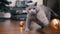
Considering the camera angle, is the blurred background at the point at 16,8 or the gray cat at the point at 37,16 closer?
the gray cat at the point at 37,16

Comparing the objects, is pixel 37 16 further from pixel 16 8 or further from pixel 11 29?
pixel 16 8

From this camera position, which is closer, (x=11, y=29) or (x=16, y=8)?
(x=11, y=29)

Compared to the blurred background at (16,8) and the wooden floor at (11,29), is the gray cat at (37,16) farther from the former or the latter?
the blurred background at (16,8)

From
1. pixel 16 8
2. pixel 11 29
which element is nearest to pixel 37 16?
pixel 11 29

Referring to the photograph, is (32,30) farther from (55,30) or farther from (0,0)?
(0,0)

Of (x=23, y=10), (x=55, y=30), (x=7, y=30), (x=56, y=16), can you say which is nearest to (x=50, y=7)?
(x=56, y=16)

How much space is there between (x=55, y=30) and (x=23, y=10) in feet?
1.22

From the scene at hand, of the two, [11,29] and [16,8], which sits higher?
[16,8]

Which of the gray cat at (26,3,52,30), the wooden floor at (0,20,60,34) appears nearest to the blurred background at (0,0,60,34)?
the wooden floor at (0,20,60,34)

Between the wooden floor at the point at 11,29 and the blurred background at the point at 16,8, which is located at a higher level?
the blurred background at the point at 16,8

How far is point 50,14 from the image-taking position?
3.65ft

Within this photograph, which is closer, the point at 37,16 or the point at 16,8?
the point at 37,16

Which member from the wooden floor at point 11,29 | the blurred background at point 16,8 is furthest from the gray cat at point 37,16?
the blurred background at point 16,8

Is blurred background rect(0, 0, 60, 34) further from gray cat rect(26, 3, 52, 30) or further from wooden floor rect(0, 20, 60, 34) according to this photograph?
gray cat rect(26, 3, 52, 30)
